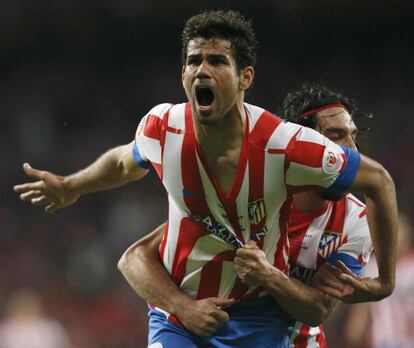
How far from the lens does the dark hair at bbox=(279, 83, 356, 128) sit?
3.67 meters

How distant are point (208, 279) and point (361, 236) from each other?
2.20ft

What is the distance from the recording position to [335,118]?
3549 mm

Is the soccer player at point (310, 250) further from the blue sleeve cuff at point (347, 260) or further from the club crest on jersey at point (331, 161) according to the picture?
the club crest on jersey at point (331, 161)

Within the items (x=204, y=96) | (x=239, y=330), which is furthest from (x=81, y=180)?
(x=239, y=330)

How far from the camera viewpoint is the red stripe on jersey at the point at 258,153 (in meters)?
3.00

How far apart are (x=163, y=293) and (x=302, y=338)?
69 centimetres

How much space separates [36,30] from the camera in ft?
32.2

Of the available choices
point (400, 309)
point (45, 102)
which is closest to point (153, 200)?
point (45, 102)

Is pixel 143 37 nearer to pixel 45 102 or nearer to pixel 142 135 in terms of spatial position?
pixel 45 102

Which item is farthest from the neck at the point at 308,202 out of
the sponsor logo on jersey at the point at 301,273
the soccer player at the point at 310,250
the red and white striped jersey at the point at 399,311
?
the red and white striped jersey at the point at 399,311

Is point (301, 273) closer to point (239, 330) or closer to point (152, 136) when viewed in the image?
point (239, 330)

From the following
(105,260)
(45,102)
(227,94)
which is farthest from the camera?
(45,102)

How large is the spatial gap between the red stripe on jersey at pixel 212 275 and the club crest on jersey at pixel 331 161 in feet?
1.40

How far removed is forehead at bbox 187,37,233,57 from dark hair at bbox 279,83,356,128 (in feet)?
2.24
